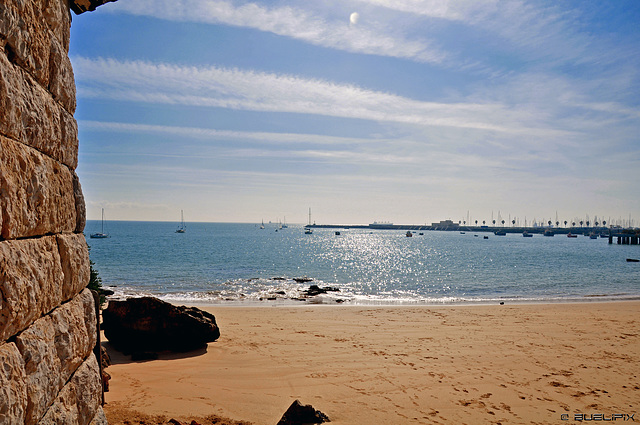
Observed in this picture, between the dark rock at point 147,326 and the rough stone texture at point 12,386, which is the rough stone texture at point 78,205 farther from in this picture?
the dark rock at point 147,326

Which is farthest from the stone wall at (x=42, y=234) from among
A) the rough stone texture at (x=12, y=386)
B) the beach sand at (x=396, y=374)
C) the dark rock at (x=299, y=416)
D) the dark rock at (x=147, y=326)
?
the dark rock at (x=147, y=326)

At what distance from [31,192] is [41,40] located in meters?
1.01

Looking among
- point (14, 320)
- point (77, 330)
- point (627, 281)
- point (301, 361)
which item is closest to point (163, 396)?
point (301, 361)

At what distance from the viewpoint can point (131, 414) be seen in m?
6.22

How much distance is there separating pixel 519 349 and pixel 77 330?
11.8 m

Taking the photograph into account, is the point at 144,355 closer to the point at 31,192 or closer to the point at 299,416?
the point at 299,416

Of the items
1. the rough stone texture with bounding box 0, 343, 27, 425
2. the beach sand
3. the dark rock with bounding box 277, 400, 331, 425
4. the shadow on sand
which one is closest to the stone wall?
the rough stone texture with bounding box 0, 343, 27, 425

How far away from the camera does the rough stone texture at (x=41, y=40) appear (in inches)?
86.6

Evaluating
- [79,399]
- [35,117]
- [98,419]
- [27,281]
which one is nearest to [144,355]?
[98,419]

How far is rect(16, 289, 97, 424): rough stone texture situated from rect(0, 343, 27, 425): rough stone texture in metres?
0.07

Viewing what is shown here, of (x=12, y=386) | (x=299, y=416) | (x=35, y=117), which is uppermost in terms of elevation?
(x=35, y=117)

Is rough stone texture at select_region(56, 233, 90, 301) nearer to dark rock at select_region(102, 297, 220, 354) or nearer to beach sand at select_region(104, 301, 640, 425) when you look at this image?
beach sand at select_region(104, 301, 640, 425)

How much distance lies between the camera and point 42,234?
8.50ft

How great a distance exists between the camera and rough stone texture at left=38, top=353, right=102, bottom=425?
8.36 feet
